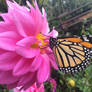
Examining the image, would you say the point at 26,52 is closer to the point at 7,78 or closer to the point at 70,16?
the point at 7,78

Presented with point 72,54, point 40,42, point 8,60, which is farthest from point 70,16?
point 8,60

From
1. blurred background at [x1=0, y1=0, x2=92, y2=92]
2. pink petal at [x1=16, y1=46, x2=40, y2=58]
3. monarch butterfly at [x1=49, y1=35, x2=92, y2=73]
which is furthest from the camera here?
blurred background at [x1=0, y1=0, x2=92, y2=92]

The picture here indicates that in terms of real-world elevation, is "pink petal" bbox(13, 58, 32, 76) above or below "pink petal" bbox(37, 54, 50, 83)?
above

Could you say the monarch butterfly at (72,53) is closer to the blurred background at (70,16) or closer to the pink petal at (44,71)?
the pink petal at (44,71)

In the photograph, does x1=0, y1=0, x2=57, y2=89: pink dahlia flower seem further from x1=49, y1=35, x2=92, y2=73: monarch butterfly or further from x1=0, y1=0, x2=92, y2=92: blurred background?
x1=0, y1=0, x2=92, y2=92: blurred background

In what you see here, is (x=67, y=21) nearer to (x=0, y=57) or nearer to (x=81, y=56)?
(x=81, y=56)

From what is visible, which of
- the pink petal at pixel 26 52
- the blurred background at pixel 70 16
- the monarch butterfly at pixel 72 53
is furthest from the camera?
the blurred background at pixel 70 16

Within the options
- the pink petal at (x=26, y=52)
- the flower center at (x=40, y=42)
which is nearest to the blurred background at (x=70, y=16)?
the flower center at (x=40, y=42)

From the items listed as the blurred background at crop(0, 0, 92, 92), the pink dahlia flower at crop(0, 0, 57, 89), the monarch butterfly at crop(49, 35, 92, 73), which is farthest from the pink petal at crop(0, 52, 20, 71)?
the blurred background at crop(0, 0, 92, 92)
